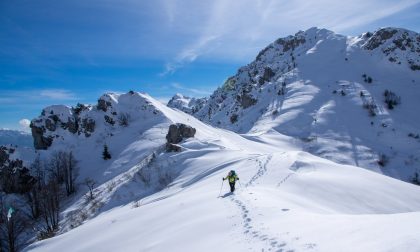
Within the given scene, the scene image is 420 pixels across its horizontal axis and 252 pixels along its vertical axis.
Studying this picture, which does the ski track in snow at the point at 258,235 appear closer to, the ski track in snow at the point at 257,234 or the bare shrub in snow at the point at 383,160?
the ski track in snow at the point at 257,234

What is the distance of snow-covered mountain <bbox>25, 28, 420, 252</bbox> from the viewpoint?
11.1 meters

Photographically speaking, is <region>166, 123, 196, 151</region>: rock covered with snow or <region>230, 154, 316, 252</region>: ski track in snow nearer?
<region>230, 154, 316, 252</region>: ski track in snow

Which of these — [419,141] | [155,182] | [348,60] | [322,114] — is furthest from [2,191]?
[348,60]

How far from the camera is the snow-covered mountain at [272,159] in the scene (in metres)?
11.1

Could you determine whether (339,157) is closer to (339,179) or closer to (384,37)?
(339,179)

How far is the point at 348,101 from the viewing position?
221 feet

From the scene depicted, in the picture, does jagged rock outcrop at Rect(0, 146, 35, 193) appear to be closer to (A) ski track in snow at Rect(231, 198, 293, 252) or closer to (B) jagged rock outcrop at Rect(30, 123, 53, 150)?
(B) jagged rock outcrop at Rect(30, 123, 53, 150)

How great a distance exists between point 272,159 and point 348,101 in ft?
151

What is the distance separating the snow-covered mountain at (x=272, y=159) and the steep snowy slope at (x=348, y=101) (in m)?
0.33

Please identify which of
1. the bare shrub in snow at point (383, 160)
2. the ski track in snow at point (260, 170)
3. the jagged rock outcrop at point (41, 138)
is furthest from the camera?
the jagged rock outcrop at point (41, 138)

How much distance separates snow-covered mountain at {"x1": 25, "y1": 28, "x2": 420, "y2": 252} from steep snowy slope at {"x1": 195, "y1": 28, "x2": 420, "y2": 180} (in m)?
0.33

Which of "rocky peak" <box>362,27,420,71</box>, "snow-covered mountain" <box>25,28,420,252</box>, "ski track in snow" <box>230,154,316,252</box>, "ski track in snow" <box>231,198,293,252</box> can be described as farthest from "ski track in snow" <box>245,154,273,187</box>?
"rocky peak" <box>362,27,420,71</box>

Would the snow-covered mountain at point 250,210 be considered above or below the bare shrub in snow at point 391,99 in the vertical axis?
below

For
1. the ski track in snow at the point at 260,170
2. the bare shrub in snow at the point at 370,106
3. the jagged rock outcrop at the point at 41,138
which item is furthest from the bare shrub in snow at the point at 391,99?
the jagged rock outcrop at the point at 41,138
